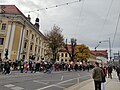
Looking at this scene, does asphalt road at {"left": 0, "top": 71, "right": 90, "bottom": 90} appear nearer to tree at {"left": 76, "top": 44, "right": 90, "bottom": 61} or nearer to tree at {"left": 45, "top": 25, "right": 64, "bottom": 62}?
tree at {"left": 45, "top": 25, "right": 64, "bottom": 62}

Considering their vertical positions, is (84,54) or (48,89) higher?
(84,54)

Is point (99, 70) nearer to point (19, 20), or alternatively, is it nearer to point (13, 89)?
point (13, 89)

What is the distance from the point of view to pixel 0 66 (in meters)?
23.8

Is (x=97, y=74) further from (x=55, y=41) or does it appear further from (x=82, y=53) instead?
(x=82, y=53)

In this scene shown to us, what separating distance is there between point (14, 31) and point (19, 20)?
9.63 feet

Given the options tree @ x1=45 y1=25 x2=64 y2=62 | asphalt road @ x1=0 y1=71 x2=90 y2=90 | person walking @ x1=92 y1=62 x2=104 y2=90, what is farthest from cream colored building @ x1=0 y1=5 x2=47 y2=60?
person walking @ x1=92 y1=62 x2=104 y2=90

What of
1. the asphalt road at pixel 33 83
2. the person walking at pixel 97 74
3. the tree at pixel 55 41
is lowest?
the asphalt road at pixel 33 83

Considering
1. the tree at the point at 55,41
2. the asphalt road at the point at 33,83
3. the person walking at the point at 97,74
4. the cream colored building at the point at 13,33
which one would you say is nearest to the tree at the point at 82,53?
the tree at the point at 55,41

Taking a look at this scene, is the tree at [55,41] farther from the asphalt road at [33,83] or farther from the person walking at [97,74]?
the person walking at [97,74]

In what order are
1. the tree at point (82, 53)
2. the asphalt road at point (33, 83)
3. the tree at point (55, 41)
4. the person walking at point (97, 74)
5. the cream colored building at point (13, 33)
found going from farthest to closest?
1. the tree at point (82, 53)
2. the tree at point (55, 41)
3. the cream colored building at point (13, 33)
4. the asphalt road at point (33, 83)
5. the person walking at point (97, 74)

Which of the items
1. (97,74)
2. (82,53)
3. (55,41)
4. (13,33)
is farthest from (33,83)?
(82,53)

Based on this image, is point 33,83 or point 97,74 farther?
point 33,83

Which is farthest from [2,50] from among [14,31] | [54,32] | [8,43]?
[54,32]

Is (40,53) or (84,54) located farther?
(84,54)
